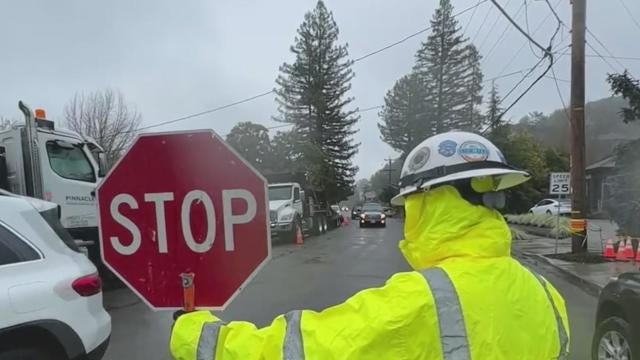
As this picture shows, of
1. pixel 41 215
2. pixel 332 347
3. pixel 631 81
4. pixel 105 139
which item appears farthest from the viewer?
pixel 105 139

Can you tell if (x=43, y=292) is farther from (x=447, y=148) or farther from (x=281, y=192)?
(x=281, y=192)

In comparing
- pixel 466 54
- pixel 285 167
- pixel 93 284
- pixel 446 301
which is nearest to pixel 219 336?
pixel 446 301

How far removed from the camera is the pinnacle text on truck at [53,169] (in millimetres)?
10586

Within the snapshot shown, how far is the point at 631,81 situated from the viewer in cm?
1590

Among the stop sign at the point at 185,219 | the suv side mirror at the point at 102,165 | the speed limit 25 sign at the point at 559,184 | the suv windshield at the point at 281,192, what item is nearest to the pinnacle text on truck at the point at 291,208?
the suv windshield at the point at 281,192

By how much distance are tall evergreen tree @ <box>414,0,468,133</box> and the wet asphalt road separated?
44.3 metres

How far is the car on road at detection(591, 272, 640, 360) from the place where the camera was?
472cm

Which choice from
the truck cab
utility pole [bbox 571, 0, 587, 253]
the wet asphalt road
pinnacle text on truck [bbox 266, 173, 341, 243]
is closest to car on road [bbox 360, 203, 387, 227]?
pinnacle text on truck [bbox 266, 173, 341, 243]

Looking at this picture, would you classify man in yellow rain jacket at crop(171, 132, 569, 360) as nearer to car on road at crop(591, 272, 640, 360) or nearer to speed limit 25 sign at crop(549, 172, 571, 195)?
car on road at crop(591, 272, 640, 360)

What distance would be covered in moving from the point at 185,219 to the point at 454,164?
45.9 inches

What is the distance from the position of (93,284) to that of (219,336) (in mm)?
3248

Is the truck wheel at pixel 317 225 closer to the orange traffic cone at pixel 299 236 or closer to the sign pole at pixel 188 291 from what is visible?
the orange traffic cone at pixel 299 236

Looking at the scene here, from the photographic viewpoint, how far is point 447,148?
1.92m

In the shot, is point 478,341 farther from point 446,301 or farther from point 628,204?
point 628,204
